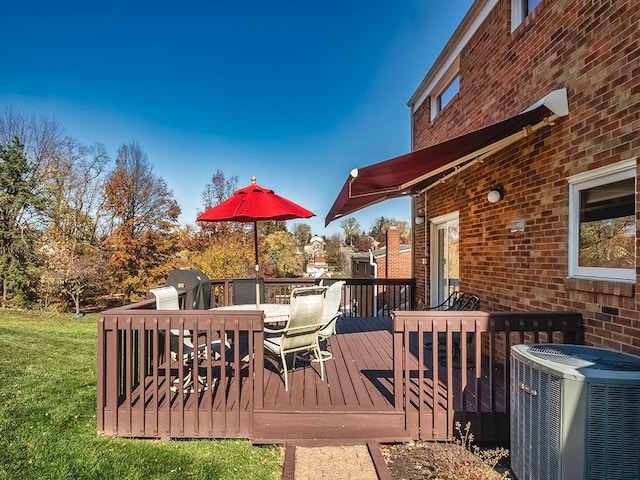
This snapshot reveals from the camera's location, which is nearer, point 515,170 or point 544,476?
point 544,476

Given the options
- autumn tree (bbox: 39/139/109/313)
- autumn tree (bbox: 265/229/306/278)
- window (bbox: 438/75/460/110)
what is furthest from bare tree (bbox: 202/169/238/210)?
window (bbox: 438/75/460/110)

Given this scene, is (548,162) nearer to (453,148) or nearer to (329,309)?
(453,148)

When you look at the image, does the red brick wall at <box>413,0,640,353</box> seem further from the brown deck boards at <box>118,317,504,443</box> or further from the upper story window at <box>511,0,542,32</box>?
the brown deck boards at <box>118,317,504,443</box>

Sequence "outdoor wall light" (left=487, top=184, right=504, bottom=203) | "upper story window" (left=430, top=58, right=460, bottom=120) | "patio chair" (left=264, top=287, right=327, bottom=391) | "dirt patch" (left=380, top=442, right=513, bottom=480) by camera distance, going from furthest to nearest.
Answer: "upper story window" (left=430, top=58, right=460, bottom=120) → "outdoor wall light" (left=487, top=184, right=504, bottom=203) → "patio chair" (left=264, top=287, right=327, bottom=391) → "dirt patch" (left=380, top=442, right=513, bottom=480)

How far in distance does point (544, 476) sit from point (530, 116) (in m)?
3.32

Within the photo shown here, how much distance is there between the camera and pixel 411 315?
11.1 ft

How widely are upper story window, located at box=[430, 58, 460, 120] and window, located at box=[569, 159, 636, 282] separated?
410 centimetres

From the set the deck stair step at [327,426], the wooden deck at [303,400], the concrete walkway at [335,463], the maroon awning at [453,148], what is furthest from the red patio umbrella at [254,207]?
the concrete walkway at [335,463]

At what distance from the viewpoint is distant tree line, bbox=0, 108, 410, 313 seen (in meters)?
20.8

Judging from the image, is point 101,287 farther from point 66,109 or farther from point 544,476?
point 544,476

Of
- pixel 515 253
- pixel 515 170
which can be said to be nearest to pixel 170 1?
pixel 515 170

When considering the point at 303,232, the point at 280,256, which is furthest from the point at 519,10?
the point at 303,232

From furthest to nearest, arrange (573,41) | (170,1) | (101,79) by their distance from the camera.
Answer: (101,79) → (170,1) → (573,41)

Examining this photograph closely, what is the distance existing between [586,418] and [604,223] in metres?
1.93
